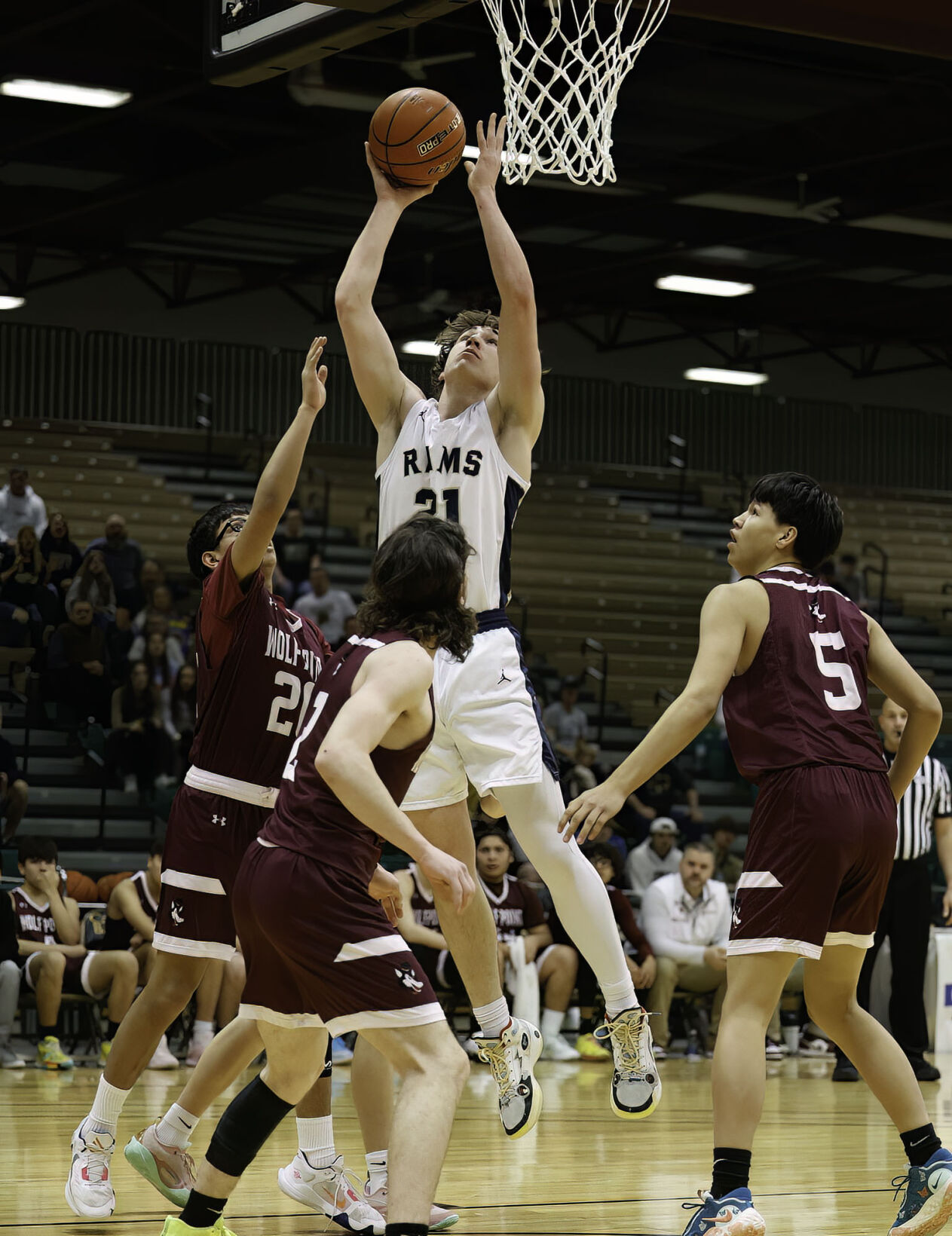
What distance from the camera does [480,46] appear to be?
42.8 ft

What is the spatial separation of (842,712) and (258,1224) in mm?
2374

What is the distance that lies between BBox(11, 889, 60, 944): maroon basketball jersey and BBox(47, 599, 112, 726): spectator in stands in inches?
162

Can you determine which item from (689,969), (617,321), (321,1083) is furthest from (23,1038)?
(617,321)

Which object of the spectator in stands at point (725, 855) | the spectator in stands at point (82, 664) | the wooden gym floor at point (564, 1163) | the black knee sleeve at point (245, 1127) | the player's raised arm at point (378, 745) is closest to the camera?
the player's raised arm at point (378, 745)

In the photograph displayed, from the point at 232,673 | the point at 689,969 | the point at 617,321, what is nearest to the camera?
the point at 232,673

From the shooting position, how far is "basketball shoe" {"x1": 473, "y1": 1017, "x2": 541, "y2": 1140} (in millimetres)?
5055

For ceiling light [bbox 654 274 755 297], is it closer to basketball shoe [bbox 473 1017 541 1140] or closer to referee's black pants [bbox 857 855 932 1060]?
referee's black pants [bbox 857 855 932 1060]

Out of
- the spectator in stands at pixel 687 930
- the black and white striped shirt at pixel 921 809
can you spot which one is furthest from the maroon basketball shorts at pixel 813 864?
the spectator in stands at pixel 687 930

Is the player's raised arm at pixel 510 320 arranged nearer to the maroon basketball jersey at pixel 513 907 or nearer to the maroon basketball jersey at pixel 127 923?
the maroon basketball jersey at pixel 127 923

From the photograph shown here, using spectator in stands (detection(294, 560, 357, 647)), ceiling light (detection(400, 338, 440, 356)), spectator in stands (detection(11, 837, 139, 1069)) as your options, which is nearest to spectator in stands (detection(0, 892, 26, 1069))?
spectator in stands (detection(11, 837, 139, 1069))

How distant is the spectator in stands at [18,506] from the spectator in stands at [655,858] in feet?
22.2

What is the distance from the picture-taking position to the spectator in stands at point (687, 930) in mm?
11375

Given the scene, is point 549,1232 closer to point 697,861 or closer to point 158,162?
point 697,861

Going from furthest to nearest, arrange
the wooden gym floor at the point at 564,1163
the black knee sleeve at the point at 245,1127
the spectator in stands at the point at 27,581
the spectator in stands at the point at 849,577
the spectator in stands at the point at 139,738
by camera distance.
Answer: the spectator in stands at the point at 849,577 → the spectator in stands at the point at 27,581 → the spectator in stands at the point at 139,738 → the wooden gym floor at the point at 564,1163 → the black knee sleeve at the point at 245,1127
